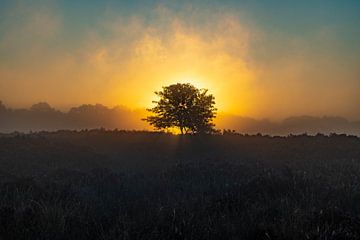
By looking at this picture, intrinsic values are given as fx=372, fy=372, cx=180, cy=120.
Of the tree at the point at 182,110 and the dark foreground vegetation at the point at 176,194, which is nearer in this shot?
the dark foreground vegetation at the point at 176,194

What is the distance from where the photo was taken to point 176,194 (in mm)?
12539

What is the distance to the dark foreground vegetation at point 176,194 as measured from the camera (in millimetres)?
6945

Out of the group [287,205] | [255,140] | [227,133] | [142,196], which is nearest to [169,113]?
[227,133]

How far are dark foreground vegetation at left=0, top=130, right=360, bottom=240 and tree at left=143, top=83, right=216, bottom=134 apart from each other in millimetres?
10221

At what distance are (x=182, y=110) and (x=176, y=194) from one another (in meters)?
27.9

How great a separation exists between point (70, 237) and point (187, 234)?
212cm

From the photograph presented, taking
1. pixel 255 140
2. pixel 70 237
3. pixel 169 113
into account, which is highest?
pixel 169 113

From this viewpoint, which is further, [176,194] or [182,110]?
[182,110]

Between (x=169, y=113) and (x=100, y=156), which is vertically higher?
(x=169, y=113)

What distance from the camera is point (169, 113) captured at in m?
40.1

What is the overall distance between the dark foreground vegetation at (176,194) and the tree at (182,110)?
33.5ft

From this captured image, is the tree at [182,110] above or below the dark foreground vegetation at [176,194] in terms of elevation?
above

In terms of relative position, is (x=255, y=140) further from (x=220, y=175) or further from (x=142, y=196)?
(x=142, y=196)

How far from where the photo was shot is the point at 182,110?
40.2 metres
